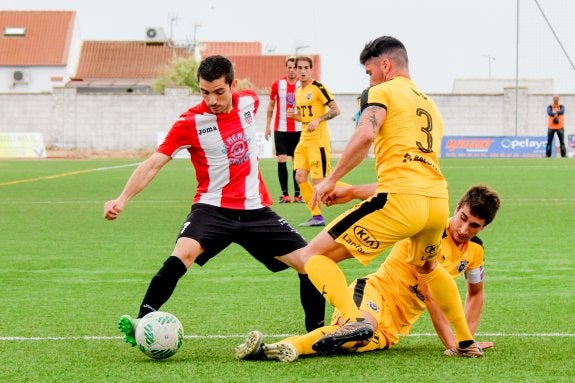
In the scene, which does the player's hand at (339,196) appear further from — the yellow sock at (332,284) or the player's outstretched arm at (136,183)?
the player's outstretched arm at (136,183)

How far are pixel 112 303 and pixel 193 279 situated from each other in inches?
59.5

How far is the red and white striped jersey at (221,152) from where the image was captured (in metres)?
6.80

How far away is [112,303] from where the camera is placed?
28.1 feet

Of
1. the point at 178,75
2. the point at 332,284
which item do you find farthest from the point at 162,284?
the point at 178,75

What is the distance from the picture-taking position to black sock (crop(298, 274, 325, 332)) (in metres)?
6.89

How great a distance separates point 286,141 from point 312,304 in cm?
1118

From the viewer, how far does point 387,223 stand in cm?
593

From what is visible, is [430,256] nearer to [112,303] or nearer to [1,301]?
[112,303]

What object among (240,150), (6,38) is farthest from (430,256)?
(6,38)

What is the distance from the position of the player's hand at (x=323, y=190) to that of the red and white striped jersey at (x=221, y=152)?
841mm

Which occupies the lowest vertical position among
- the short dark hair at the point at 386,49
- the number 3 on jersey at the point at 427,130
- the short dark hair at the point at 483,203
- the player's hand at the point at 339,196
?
the short dark hair at the point at 483,203

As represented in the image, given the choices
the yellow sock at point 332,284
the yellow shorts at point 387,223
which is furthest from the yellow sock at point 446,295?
the yellow sock at point 332,284

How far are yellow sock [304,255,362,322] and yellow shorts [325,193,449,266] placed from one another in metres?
0.17

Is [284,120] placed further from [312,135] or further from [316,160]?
[316,160]
